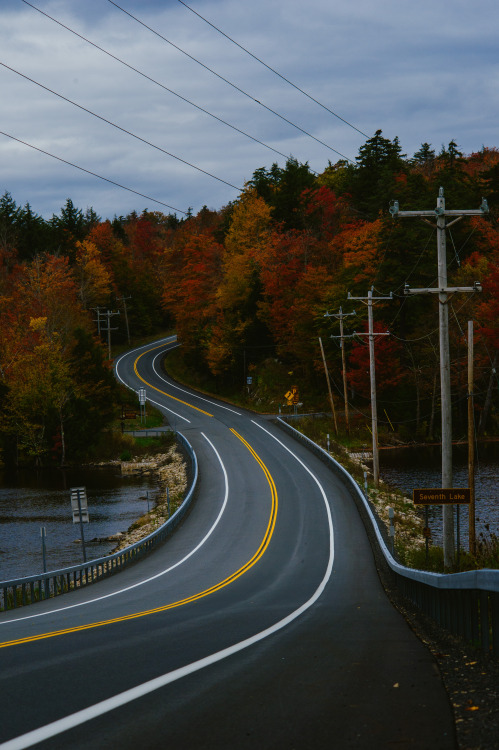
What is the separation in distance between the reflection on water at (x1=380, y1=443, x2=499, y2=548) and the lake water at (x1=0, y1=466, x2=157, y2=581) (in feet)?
55.3

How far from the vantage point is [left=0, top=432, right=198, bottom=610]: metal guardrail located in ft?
65.4

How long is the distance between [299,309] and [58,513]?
35.4 m

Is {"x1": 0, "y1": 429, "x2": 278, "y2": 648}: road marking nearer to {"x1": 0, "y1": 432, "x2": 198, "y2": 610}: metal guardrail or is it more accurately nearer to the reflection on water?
{"x1": 0, "y1": 432, "x2": 198, "y2": 610}: metal guardrail

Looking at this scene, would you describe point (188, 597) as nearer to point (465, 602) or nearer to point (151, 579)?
point (151, 579)

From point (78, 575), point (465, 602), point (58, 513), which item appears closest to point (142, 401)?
point (58, 513)

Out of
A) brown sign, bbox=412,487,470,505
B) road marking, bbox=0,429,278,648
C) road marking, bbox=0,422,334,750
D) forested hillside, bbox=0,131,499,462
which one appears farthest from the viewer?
forested hillside, bbox=0,131,499,462

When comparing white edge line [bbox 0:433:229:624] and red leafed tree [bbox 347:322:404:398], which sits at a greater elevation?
red leafed tree [bbox 347:322:404:398]

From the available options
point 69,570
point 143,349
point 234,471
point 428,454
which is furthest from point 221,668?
point 143,349

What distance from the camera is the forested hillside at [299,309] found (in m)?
62.2

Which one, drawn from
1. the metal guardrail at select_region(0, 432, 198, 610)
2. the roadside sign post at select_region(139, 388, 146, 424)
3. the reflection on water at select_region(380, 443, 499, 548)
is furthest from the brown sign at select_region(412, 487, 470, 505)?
the roadside sign post at select_region(139, 388, 146, 424)

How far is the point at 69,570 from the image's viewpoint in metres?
21.8

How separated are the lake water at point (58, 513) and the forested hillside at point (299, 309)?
5.60m

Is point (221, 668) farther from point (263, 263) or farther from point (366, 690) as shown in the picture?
point (263, 263)

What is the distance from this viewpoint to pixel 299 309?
233ft
